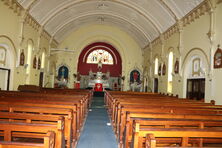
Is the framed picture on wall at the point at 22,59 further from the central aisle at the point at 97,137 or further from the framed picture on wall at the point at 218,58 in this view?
the framed picture on wall at the point at 218,58

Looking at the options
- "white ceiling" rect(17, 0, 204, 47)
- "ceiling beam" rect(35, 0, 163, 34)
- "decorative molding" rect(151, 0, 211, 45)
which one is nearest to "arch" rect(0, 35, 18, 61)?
"white ceiling" rect(17, 0, 204, 47)

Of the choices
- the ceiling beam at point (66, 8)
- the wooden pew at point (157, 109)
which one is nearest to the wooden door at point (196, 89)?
the wooden pew at point (157, 109)

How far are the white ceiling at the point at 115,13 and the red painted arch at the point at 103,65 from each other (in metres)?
3.81

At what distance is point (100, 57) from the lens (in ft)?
86.6

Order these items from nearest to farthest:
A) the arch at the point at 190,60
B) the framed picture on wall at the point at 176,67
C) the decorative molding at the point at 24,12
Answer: the arch at the point at 190,60 < the decorative molding at the point at 24,12 < the framed picture on wall at the point at 176,67

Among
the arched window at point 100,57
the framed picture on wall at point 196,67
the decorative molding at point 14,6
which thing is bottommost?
the framed picture on wall at point 196,67

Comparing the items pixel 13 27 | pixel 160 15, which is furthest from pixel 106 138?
pixel 160 15

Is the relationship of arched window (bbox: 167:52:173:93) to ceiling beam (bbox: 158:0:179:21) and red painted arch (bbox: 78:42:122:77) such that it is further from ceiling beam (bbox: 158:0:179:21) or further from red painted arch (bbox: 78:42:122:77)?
red painted arch (bbox: 78:42:122:77)

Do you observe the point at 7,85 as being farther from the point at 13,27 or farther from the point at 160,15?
the point at 160,15

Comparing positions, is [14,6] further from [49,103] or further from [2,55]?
[49,103]

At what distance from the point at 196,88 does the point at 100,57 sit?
54.7 ft

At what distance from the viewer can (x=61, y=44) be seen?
2372 cm

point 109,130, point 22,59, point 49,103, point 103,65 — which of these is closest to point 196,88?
point 109,130

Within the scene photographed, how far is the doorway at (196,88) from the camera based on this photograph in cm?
1053
